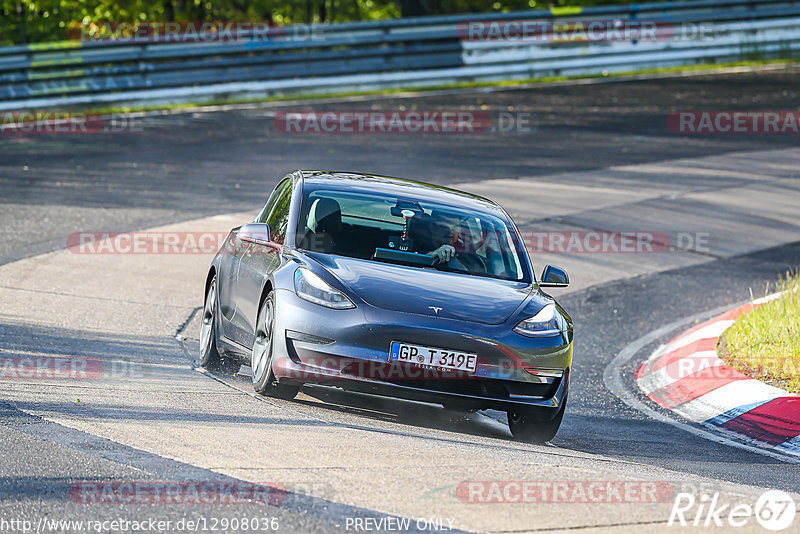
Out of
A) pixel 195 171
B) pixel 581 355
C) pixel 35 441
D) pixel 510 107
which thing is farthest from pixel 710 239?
pixel 35 441

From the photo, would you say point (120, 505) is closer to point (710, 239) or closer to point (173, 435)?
point (173, 435)

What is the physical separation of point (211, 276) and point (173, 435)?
3.14 m

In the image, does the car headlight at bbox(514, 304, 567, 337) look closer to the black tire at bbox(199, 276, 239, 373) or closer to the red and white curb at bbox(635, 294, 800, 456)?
the red and white curb at bbox(635, 294, 800, 456)

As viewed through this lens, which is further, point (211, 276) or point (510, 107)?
point (510, 107)

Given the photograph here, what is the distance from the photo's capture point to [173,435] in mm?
6098

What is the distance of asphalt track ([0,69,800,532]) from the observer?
5391mm

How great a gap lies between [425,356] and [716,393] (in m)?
2.91

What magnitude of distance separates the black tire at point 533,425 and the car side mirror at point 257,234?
78.6 inches

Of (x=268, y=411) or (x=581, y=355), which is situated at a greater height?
(x=268, y=411)
